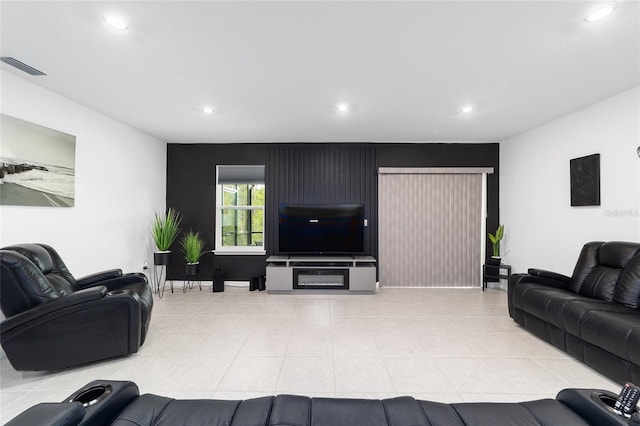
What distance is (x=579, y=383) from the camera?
2375 mm

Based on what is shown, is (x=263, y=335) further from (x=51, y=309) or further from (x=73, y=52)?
(x=73, y=52)

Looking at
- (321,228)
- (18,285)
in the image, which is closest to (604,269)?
(321,228)

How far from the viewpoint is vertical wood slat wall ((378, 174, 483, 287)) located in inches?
217

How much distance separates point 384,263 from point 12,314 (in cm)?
482

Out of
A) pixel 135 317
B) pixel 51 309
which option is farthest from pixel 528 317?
pixel 51 309

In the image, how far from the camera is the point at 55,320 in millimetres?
2436

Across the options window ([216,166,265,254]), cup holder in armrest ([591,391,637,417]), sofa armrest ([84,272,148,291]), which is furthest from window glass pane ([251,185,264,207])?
cup holder in armrest ([591,391,637,417])

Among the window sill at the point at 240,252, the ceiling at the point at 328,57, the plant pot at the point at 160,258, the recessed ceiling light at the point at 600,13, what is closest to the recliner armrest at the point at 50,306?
the ceiling at the point at 328,57

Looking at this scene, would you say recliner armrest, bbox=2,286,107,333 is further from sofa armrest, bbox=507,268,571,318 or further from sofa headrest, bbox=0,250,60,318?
sofa armrest, bbox=507,268,571,318

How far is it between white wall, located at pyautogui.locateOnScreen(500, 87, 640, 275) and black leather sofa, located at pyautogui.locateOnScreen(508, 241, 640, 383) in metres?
0.47

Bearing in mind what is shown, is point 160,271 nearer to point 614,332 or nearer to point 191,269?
point 191,269

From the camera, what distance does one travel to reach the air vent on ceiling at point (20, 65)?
2.62 m

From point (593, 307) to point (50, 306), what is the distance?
4.62 m

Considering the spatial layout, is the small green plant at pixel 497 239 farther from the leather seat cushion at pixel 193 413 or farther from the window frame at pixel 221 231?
the leather seat cushion at pixel 193 413
